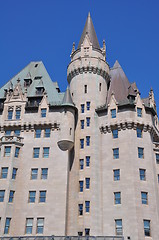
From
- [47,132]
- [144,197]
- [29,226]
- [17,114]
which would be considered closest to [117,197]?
[144,197]

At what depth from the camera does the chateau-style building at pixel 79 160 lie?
1724 inches

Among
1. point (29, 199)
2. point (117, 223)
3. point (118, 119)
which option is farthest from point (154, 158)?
point (29, 199)

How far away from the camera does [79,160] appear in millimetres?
49500

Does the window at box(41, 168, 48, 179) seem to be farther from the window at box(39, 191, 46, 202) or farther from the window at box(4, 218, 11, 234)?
the window at box(4, 218, 11, 234)

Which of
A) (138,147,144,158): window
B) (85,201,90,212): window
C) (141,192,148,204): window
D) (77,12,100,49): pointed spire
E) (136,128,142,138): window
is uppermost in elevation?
(77,12,100,49): pointed spire

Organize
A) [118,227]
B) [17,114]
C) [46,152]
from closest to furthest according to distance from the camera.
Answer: [118,227]
[46,152]
[17,114]

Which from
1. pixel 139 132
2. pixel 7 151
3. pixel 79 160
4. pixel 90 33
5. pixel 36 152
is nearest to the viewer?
pixel 7 151

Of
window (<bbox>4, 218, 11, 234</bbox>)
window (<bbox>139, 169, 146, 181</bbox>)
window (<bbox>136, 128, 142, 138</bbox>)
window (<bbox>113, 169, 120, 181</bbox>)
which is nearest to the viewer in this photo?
window (<bbox>4, 218, 11, 234</bbox>)

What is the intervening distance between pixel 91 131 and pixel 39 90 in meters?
12.5

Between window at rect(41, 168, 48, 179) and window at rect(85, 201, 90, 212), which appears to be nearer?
window at rect(85, 201, 90, 212)

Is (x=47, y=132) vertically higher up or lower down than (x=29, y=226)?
higher up

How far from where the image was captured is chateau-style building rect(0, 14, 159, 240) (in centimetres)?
4378

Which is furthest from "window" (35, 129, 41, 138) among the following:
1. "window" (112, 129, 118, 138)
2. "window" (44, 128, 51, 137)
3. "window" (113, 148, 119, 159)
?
"window" (113, 148, 119, 159)

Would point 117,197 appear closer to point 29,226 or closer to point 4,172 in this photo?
point 29,226
